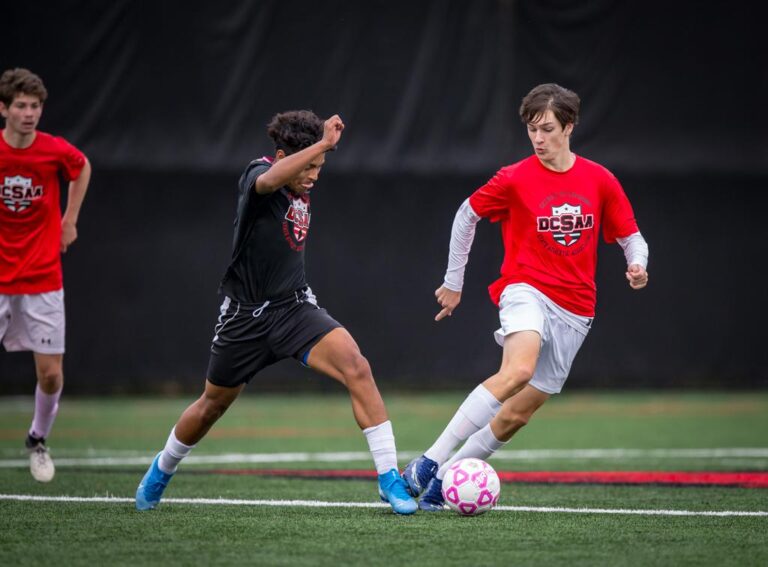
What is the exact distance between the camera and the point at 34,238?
7656mm

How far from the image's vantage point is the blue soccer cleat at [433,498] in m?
6.20

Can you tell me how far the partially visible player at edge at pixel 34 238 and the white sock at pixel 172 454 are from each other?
5.63 ft

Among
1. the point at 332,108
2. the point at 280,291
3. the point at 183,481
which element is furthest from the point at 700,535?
the point at 332,108

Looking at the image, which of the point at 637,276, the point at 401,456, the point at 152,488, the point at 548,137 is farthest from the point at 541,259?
the point at 401,456

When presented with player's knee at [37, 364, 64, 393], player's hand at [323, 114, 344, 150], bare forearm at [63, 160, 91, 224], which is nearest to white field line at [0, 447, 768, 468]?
player's knee at [37, 364, 64, 393]

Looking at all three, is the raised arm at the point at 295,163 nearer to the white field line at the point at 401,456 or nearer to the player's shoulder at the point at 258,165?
the player's shoulder at the point at 258,165

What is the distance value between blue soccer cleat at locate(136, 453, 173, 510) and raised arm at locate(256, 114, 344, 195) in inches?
60.7

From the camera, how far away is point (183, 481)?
7.77 meters

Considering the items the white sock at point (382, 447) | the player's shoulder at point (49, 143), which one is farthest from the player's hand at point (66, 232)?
the white sock at point (382, 447)

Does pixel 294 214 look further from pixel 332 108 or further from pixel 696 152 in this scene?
pixel 696 152

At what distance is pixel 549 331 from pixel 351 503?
54.4 inches

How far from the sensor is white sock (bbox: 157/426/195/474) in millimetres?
6148

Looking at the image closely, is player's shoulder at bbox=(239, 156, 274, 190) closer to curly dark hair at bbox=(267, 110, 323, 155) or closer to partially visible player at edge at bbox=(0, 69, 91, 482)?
curly dark hair at bbox=(267, 110, 323, 155)

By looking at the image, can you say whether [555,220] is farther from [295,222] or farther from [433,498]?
[433,498]
